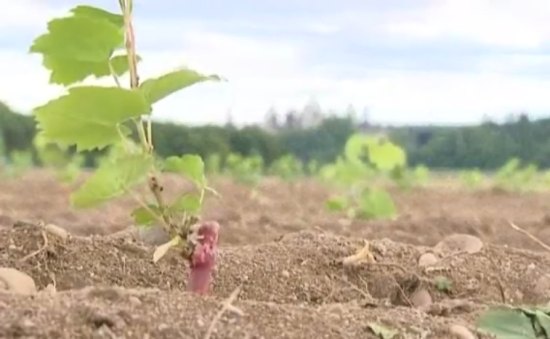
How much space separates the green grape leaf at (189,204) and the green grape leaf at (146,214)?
37 millimetres

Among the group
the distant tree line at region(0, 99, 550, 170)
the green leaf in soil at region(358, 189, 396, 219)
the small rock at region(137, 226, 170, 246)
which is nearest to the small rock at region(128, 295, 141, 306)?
the small rock at region(137, 226, 170, 246)

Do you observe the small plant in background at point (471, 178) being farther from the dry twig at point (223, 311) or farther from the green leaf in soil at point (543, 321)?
the dry twig at point (223, 311)

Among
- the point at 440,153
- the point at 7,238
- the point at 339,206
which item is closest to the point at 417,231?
the point at 339,206

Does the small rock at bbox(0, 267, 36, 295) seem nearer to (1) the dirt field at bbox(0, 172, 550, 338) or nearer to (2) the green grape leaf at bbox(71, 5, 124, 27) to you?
(1) the dirt field at bbox(0, 172, 550, 338)

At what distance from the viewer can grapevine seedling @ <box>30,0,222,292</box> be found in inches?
61.9

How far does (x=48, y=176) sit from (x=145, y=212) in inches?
349

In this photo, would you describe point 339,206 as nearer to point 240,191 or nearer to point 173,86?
point 173,86

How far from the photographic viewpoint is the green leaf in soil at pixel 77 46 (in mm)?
1625

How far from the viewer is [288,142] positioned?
7.38m

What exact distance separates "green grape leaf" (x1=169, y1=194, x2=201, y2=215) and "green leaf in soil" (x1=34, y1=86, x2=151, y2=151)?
0.14 metres

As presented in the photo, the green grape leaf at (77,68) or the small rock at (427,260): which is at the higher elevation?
the green grape leaf at (77,68)

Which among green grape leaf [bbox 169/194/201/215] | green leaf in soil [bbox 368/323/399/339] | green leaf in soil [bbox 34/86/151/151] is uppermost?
green leaf in soil [bbox 34/86/151/151]

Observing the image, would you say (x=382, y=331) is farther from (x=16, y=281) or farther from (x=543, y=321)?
(x=16, y=281)

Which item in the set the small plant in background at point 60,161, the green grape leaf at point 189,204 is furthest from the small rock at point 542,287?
the small plant in background at point 60,161
